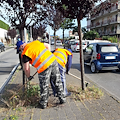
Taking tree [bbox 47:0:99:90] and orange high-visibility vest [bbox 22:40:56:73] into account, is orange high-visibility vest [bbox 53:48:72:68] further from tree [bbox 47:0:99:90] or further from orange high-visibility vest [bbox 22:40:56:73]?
tree [bbox 47:0:99:90]

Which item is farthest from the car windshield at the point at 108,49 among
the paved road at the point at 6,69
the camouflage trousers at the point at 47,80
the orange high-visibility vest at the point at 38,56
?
the paved road at the point at 6,69

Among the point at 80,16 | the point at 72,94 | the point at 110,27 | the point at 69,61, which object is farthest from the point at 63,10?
the point at 110,27

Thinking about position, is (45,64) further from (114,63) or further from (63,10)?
(114,63)

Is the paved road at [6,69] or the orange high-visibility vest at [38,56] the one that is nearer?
the orange high-visibility vest at [38,56]

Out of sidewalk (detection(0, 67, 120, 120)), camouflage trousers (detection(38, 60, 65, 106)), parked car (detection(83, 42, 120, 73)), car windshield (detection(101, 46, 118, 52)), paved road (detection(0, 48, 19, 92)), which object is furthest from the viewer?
car windshield (detection(101, 46, 118, 52))

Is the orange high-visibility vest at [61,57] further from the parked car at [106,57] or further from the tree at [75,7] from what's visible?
the parked car at [106,57]

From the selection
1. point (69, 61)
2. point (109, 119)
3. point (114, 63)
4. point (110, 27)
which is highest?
point (110, 27)

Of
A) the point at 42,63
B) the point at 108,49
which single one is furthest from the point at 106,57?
the point at 42,63

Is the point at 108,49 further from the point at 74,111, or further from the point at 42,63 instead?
the point at 42,63

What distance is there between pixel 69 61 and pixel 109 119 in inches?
66.9

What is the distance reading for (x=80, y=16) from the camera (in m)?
3.74

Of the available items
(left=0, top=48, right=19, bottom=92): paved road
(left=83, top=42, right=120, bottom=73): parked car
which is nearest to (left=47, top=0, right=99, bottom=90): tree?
(left=83, top=42, right=120, bottom=73): parked car

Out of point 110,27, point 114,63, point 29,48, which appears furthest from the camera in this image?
point 110,27

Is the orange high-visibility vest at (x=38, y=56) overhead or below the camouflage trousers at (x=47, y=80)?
overhead
